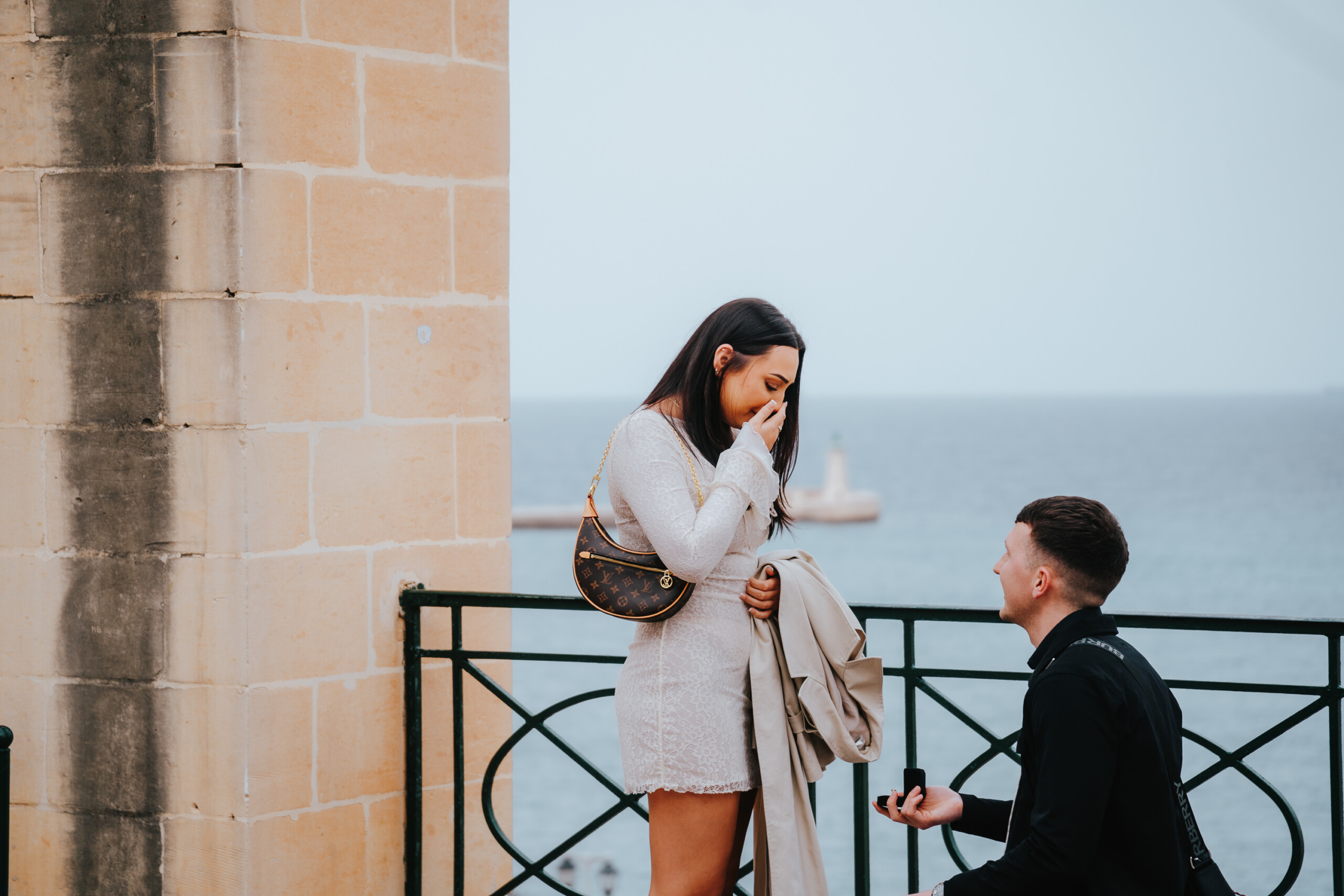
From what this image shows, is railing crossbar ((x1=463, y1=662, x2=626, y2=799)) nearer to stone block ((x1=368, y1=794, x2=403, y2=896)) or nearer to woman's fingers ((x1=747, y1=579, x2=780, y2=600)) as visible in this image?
stone block ((x1=368, y1=794, x2=403, y2=896))

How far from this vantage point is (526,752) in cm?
Answer: 2948

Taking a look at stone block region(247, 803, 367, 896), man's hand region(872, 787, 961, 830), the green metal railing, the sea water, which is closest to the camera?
man's hand region(872, 787, 961, 830)

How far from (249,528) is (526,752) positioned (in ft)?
90.0

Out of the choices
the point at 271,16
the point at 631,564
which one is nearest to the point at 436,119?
the point at 271,16

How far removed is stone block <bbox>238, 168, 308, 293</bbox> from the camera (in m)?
2.97

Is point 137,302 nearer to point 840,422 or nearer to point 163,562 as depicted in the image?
point 163,562

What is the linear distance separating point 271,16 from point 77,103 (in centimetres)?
50

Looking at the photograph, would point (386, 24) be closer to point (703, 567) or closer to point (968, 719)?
point (703, 567)

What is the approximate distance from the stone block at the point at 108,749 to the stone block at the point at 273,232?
3.24 feet

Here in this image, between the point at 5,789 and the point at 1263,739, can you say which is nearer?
the point at 1263,739

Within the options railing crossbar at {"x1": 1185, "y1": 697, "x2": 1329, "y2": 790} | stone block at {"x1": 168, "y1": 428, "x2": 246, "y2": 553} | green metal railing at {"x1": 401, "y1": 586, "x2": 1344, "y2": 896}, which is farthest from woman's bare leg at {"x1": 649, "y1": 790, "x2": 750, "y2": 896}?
stone block at {"x1": 168, "y1": 428, "x2": 246, "y2": 553}

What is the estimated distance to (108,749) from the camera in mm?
3070

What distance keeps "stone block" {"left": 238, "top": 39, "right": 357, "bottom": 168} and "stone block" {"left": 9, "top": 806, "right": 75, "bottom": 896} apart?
1626mm

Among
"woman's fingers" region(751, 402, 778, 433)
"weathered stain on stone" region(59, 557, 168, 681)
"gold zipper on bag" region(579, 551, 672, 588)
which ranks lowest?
"weathered stain on stone" region(59, 557, 168, 681)
